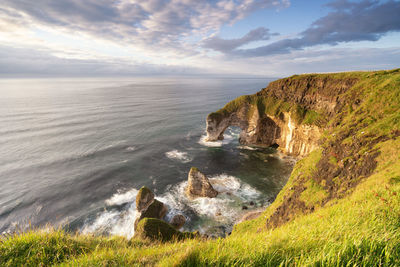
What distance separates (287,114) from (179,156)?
30.1m

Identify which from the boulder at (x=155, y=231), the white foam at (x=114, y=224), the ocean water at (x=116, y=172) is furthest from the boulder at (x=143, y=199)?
the boulder at (x=155, y=231)

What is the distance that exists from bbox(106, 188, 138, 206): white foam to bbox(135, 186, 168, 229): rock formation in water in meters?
5.50

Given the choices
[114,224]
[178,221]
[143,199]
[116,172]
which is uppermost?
[143,199]

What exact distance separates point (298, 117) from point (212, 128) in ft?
73.8

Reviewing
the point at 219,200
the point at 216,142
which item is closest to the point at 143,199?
the point at 219,200

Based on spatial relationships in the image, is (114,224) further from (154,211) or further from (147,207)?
(154,211)

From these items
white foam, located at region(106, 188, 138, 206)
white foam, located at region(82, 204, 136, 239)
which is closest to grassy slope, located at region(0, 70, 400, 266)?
white foam, located at region(82, 204, 136, 239)

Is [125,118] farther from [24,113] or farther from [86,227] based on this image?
[86,227]

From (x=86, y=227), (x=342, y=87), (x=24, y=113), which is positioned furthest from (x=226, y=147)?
(x=24, y=113)

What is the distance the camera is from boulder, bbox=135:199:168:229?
910 inches

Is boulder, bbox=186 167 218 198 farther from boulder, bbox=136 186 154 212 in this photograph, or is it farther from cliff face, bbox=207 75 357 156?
cliff face, bbox=207 75 357 156

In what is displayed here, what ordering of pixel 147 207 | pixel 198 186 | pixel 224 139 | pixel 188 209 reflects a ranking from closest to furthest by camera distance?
1. pixel 147 207
2. pixel 188 209
3. pixel 198 186
4. pixel 224 139

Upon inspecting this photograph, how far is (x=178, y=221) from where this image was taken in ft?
76.7

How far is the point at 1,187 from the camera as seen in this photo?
29.6 m
